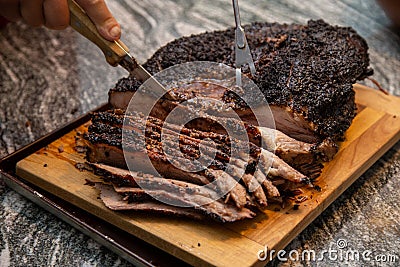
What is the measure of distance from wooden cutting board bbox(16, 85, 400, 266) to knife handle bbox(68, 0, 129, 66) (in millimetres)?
610

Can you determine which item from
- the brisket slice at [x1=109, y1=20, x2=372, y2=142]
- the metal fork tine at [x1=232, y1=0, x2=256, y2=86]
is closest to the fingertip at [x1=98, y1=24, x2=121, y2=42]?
the brisket slice at [x1=109, y1=20, x2=372, y2=142]

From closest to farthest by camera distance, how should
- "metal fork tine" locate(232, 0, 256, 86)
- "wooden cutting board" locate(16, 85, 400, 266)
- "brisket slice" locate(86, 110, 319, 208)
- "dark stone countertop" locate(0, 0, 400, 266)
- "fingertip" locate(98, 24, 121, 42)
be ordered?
"wooden cutting board" locate(16, 85, 400, 266)
"brisket slice" locate(86, 110, 319, 208)
"dark stone countertop" locate(0, 0, 400, 266)
"fingertip" locate(98, 24, 121, 42)
"metal fork tine" locate(232, 0, 256, 86)

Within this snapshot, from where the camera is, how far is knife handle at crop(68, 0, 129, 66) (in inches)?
108

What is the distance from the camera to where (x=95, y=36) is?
109 inches

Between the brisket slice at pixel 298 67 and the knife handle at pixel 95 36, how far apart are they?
0.89 ft

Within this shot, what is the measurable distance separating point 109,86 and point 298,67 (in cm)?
153

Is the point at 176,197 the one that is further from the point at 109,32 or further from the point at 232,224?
the point at 109,32

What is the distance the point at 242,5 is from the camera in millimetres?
5195

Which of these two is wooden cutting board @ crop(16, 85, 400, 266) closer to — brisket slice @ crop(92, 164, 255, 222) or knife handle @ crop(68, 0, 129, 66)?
brisket slice @ crop(92, 164, 255, 222)

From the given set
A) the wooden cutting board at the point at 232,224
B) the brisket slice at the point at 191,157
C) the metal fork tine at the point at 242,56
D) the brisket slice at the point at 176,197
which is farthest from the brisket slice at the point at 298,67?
the brisket slice at the point at 176,197

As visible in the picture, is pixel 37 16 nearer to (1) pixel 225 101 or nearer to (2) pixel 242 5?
(1) pixel 225 101

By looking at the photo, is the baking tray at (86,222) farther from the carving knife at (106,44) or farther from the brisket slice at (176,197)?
the carving knife at (106,44)

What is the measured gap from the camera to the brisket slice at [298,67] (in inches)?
110

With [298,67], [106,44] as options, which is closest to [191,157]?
[106,44]
